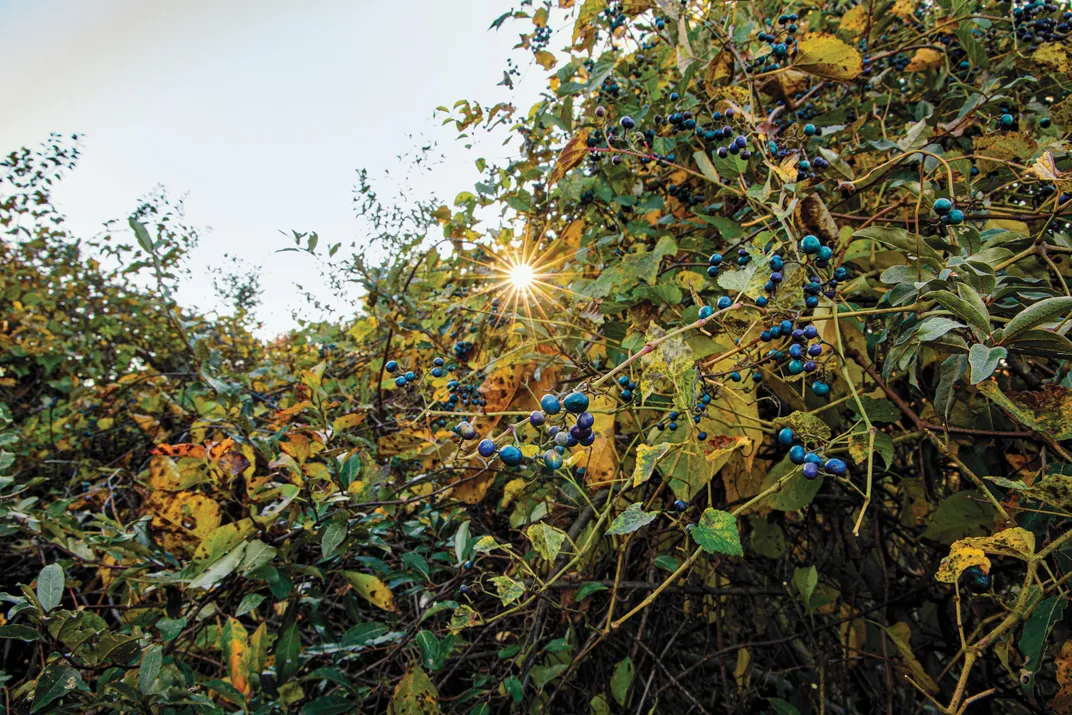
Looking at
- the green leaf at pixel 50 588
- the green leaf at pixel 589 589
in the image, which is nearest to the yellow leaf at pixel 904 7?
the green leaf at pixel 589 589

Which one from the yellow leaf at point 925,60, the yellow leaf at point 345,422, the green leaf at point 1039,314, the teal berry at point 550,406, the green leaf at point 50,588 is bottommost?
the green leaf at point 1039,314

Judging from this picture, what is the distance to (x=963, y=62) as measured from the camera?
4.41 ft

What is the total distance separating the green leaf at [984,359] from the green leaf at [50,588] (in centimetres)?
151

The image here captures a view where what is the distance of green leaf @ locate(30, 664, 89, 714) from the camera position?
0.81 meters

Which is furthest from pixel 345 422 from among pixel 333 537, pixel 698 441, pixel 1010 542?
pixel 1010 542

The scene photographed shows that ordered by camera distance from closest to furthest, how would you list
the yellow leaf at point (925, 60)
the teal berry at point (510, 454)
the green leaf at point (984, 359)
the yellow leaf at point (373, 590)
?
the green leaf at point (984, 359) → the teal berry at point (510, 454) → the yellow leaf at point (373, 590) → the yellow leaf at point (925, 60)

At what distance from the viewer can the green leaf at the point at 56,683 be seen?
0.81 metres

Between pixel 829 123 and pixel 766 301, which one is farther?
pixel 829 123

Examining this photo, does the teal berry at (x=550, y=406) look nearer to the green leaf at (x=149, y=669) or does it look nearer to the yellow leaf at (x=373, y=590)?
the yellow leaf at (x=373, y=590)

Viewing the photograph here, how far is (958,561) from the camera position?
2.16 ft

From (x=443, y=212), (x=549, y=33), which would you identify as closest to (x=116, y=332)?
(x=443, y=212)

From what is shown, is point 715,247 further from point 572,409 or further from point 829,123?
point 572,409

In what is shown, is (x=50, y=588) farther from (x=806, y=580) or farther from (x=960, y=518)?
(x=960, y=518)

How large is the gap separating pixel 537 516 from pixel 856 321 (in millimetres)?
822
